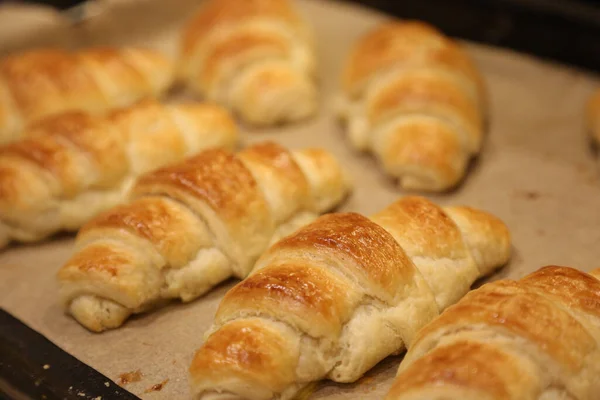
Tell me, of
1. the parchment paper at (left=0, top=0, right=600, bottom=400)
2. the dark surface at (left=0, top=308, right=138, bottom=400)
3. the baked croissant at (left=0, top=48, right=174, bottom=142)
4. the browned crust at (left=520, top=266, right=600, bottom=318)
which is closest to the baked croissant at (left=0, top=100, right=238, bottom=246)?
the parchment paper at (left=0, top=0, right=600, bottom=400)

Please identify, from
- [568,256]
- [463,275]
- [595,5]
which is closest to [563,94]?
[595,5]

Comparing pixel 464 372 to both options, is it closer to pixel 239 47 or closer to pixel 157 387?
pixel 157 387

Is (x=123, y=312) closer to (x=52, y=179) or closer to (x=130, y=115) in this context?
(x=52, y=179)

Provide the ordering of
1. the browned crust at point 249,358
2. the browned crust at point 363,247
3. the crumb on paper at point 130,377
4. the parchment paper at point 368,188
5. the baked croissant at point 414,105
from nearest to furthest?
the browned crust at point 249,358, the browned crust at point 363,247, the crumb on paper at point 130,377, the parchment paper at point 368,188, the baked croissant at point 414,105

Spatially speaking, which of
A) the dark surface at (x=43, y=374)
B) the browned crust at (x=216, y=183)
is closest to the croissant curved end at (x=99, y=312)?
the dark surface at (x=43, y=374)

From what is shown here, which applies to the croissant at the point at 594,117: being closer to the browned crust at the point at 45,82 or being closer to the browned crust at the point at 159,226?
the browned crust at the point at 159,226
